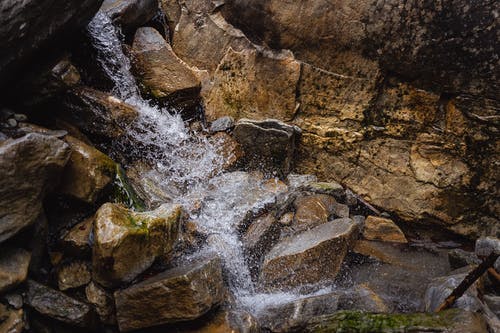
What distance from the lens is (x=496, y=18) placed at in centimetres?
503

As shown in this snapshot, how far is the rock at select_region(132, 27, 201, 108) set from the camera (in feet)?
20.1

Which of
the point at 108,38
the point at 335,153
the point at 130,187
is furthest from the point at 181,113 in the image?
the point at 335,153

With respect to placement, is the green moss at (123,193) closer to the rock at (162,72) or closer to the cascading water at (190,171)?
the cascading water at (190,171)

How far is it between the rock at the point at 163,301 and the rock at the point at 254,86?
3.13 m

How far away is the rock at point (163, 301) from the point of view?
362cm

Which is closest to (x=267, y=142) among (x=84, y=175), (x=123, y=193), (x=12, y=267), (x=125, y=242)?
(x=123, y=193)

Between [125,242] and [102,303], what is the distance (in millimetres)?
640

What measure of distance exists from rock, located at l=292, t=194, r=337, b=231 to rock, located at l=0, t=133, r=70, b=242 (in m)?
2.75

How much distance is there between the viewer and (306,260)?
14.6 feet

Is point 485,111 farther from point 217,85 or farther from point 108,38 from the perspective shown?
point 108,38

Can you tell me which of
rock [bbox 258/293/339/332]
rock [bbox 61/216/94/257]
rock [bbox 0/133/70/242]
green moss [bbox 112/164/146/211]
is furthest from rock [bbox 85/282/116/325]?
rock [bbox 258/293/339/332]

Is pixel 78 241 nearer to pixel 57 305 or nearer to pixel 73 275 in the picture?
pixel 73 275

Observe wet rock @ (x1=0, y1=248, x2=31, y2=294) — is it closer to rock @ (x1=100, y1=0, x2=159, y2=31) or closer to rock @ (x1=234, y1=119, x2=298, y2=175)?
rock @ (x1=234, y1=119, x2=298, y2=175)

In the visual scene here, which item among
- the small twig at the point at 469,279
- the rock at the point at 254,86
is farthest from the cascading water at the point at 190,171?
the small twig at the point at 469,279
